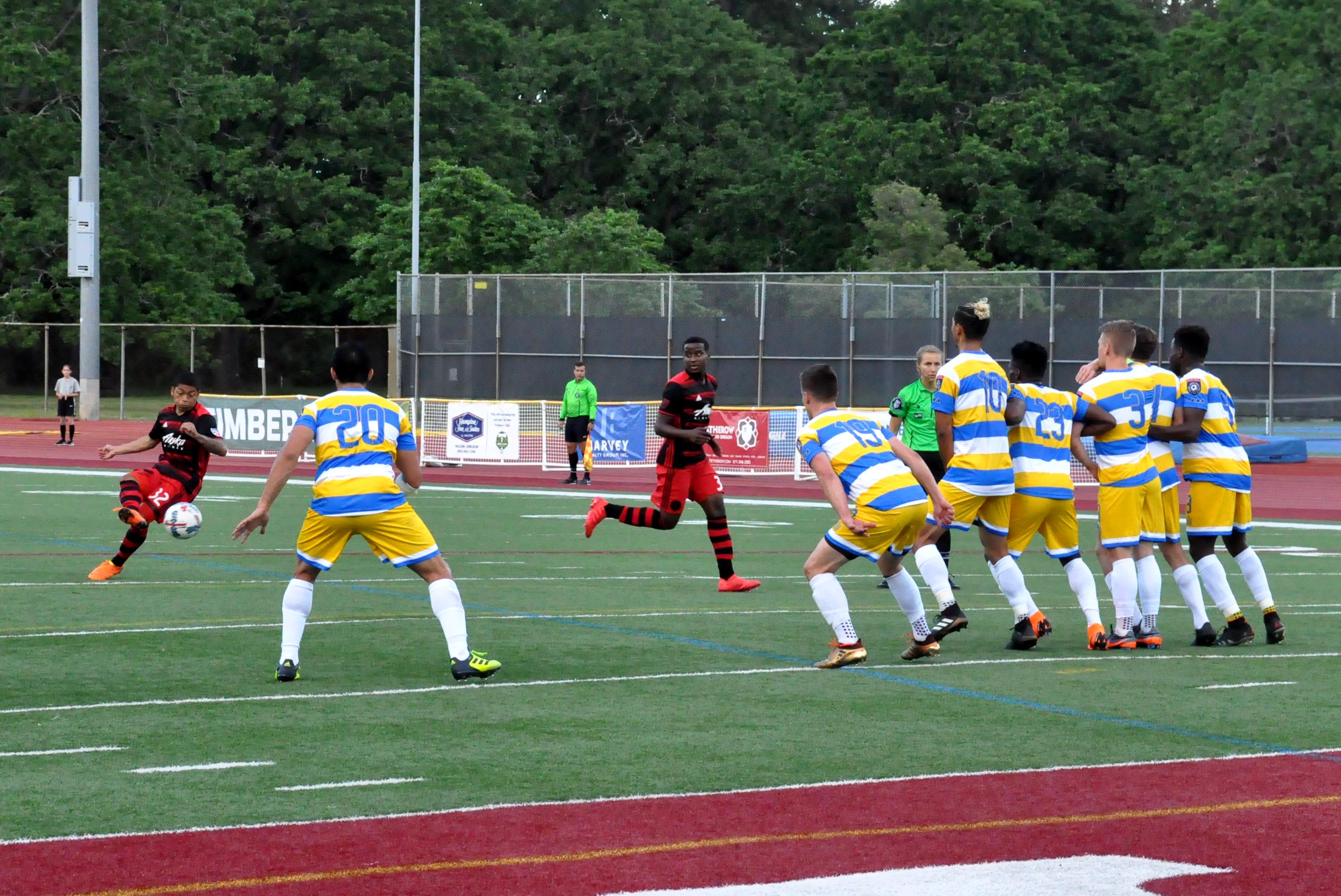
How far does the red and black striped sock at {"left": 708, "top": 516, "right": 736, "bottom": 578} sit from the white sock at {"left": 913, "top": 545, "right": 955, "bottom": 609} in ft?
13.3

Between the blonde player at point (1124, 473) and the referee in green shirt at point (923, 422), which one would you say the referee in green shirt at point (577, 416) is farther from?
the blonde player at point (1124, 473)

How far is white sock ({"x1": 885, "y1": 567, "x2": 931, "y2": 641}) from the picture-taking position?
33.2 feet

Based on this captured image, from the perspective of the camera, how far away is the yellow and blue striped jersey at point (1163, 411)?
1103cm

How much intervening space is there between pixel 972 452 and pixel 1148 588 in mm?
1448

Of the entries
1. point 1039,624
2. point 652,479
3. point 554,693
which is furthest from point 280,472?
point 652,479

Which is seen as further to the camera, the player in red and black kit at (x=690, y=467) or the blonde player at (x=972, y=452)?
the player in red and black kit at (x=690, y=467)

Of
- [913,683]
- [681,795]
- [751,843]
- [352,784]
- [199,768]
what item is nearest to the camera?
[751,843]

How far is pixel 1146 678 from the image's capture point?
9.87m

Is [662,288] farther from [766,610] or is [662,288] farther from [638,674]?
[638,674]

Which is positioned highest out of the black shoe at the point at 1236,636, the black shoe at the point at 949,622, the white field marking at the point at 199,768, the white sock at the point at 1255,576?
the white sock at the point at 1255,576

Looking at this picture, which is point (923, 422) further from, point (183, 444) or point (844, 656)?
point (183, 444)

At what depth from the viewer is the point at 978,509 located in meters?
10.6

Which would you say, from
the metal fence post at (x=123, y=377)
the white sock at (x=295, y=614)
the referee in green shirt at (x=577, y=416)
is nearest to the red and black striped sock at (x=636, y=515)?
the white sock at (x=295, y=614)

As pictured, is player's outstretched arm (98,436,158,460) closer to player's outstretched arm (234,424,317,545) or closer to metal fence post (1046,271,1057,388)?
player's outstretched arm (234,424,317,545)
